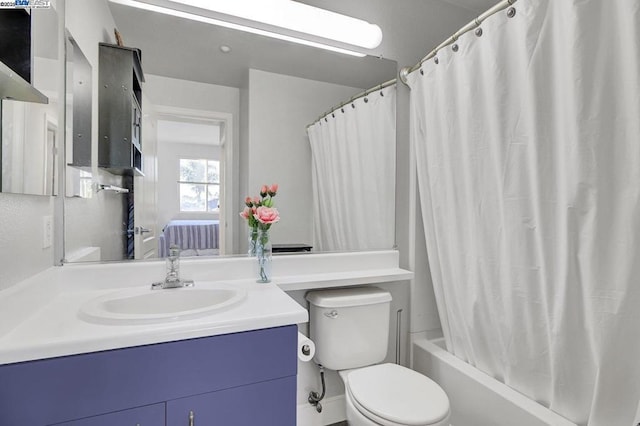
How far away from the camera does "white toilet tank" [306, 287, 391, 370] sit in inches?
62.0

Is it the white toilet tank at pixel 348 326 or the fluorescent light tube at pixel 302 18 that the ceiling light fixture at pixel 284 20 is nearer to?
the fluorescent light tube at pixel 302 18

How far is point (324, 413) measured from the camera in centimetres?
175

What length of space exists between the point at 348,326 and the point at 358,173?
0.85 meters

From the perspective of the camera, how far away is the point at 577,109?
107 centimetres

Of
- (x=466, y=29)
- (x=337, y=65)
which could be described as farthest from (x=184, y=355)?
(x=466, y=29)

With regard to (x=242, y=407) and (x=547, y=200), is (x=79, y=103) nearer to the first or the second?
(x=242, y=407)

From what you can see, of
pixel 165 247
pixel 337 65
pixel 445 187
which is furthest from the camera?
pixel 337 65

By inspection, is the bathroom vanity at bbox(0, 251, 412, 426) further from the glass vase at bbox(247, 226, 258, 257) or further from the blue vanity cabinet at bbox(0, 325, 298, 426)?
the glass vase at bbox(247, 226, 258, 257)

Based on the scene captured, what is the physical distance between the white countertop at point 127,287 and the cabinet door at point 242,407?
19 cm

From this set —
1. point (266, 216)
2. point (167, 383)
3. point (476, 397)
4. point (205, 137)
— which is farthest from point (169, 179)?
point (476, 397)

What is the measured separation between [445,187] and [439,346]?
929 mm

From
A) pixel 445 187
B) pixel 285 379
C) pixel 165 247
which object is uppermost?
pixel 445 187

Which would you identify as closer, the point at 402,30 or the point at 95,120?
the point at 95,120

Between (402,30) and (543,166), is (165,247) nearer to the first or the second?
(543,166)
